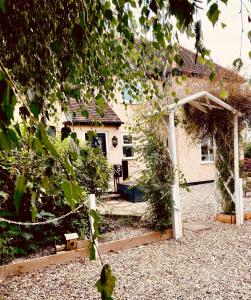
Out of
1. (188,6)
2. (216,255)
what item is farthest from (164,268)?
(188,6)

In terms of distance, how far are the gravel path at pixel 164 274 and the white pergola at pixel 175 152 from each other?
52 cm

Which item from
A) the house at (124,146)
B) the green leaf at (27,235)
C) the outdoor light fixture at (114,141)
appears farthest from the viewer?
the outdoor light fixture at (114,141)

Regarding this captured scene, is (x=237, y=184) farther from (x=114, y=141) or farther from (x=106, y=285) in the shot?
(x=114, y=141)

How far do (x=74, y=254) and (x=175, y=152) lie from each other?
9.30ft

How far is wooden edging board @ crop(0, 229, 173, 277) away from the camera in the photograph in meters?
4.40

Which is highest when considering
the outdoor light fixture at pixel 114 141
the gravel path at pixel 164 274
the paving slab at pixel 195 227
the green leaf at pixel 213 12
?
the outdoor light fixture at pixel 114 141

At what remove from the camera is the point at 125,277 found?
164 inches

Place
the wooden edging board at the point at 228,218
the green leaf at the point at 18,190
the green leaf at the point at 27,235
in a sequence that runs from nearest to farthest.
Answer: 1. the green leaf at the point at 18,190
2. the green leaf at the point at 27,235
3. the wooden edging board at the point at 228,218

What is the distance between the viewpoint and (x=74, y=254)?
4.93 m

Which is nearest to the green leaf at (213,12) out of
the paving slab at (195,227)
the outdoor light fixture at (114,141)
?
the paving slab at (195,227)

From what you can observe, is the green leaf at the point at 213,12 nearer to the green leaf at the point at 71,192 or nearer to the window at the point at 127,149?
the green leaf at the point at 71,192

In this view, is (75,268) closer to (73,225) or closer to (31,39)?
(73,225)

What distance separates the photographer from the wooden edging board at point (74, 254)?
4.40 m

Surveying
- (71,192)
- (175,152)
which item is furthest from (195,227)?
(71,192)
